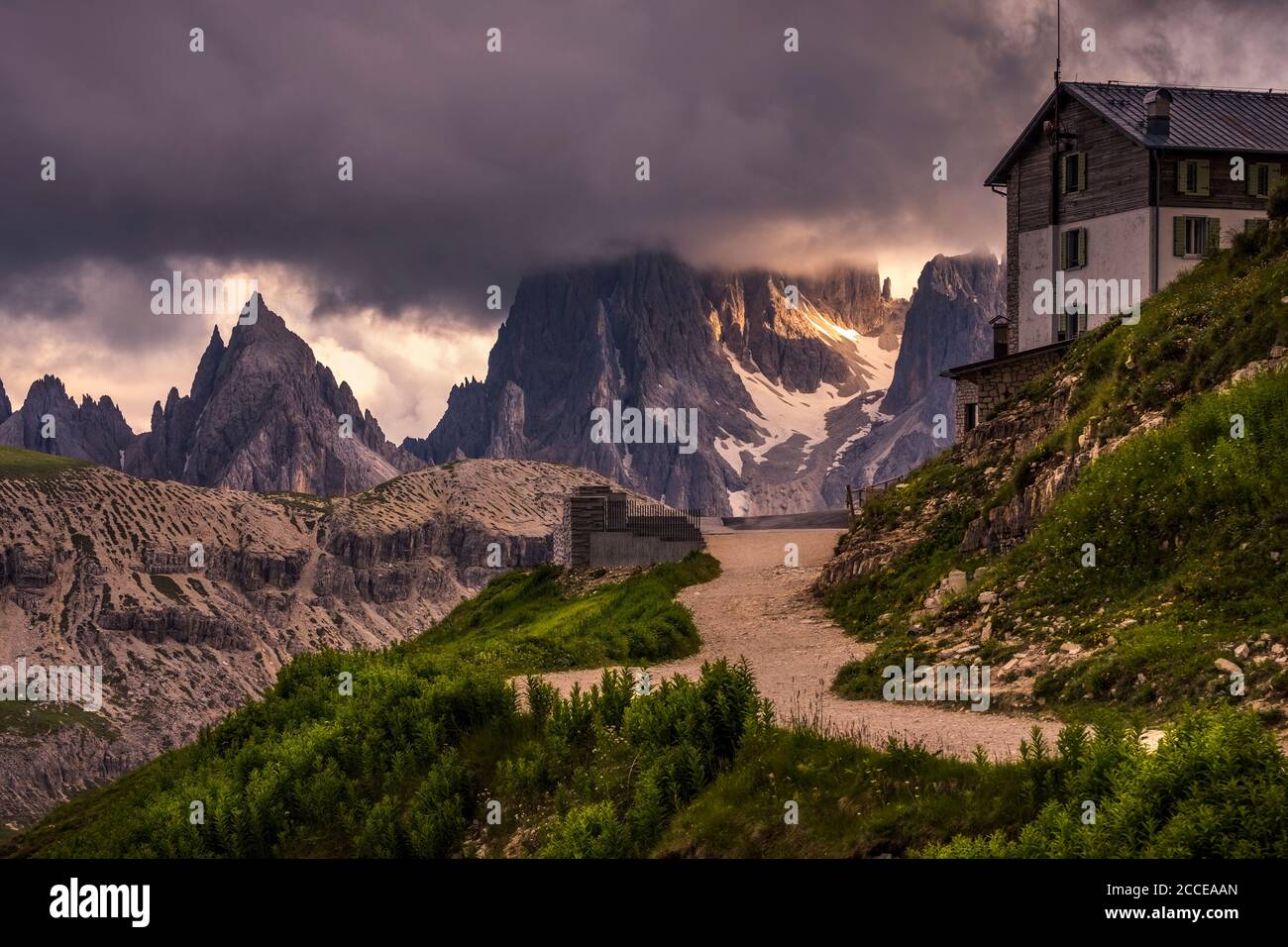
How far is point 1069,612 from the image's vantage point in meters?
22.2

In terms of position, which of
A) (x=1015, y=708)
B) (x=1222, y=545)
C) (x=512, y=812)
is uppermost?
(x=1222, y=545)

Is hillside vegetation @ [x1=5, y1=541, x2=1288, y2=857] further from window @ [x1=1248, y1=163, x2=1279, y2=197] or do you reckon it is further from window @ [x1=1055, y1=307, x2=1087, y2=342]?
window @ [x1=1248, y1=163, x2=1279, y2=197]

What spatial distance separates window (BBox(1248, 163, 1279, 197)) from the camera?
51875 millimetres

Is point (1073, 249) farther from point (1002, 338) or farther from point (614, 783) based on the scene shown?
point (614, 783)

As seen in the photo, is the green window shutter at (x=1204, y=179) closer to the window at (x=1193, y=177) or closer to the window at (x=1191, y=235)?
the window at (x=1193, y=177)

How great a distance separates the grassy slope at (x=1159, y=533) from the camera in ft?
60.7

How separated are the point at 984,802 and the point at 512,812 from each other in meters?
7.61

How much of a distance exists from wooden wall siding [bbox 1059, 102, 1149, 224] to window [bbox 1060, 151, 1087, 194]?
0.18 m

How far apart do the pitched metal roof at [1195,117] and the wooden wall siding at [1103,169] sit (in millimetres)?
625

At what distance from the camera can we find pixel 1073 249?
A: 5366cm

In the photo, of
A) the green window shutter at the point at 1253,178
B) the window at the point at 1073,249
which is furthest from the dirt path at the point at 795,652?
the green window shutter at the point at 1253,178

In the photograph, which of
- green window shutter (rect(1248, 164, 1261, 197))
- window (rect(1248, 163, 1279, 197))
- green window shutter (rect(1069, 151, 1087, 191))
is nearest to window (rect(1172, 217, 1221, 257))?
green window shutter (rect(1248, 164, 1261, 197))
